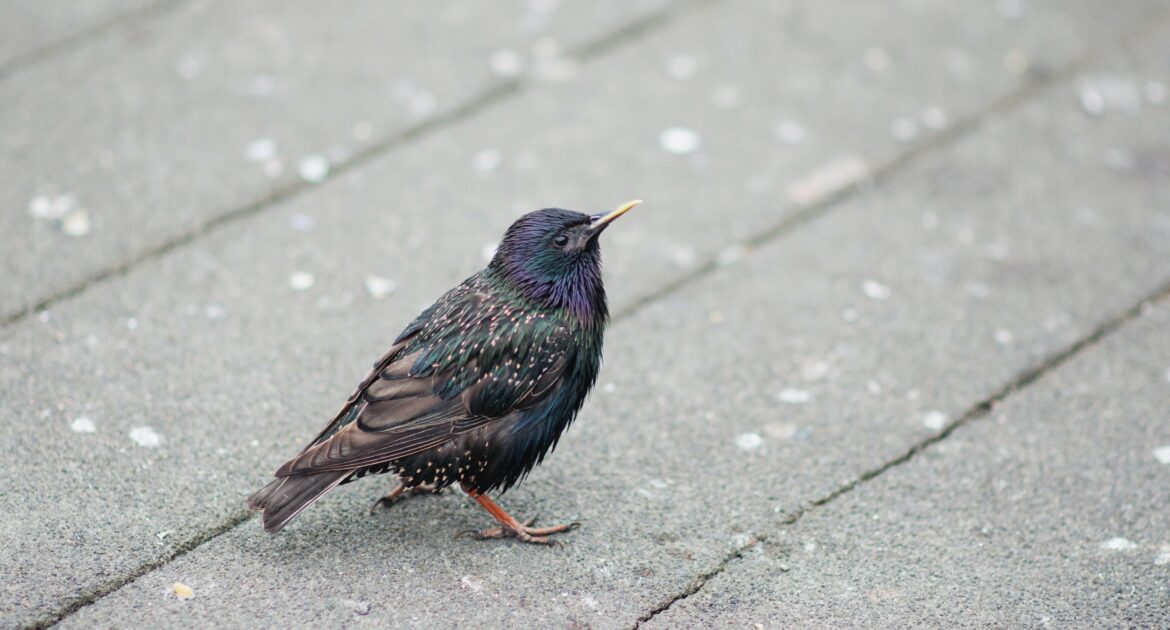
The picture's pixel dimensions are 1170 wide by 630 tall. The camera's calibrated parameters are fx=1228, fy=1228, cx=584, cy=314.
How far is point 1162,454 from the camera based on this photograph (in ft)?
12.7

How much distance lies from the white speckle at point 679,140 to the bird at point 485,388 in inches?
69.8

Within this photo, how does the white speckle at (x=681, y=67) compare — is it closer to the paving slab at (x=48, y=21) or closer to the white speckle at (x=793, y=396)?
the white speckle at (x=793, y=396)

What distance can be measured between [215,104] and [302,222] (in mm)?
925

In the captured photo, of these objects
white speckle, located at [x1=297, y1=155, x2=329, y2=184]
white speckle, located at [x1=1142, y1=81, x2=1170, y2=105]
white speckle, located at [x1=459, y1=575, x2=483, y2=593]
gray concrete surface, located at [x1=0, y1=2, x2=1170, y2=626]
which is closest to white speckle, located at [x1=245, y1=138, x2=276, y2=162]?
white speckle, located at [x1=297, y1=155, x2=329, y2=184]

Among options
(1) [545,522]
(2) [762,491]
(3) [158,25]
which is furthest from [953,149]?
(3) [158,25]

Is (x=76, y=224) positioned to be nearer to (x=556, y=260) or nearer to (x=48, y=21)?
(x=48, y=21)

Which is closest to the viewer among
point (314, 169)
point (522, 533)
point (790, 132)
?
point (522, 533)

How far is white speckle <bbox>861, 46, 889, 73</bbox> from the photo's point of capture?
5.75 meters

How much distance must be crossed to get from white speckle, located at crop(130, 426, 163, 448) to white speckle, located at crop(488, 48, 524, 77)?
2539 mm

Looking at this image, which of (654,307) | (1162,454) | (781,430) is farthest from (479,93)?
(1162,454)

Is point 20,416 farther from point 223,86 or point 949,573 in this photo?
point 949,573

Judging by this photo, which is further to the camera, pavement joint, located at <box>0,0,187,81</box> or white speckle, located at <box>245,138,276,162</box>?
pavement joint, located at <box>0,0,187,81</box>

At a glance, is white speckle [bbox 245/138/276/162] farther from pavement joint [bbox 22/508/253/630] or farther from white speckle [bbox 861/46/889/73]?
white speckle [bbox 861/46/889/73]

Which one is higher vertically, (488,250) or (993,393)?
(488,250)
